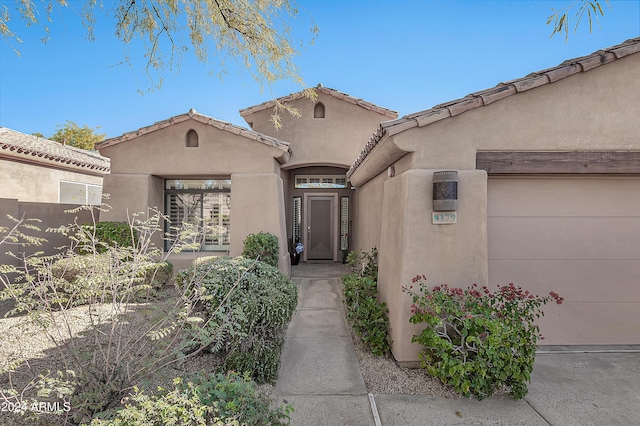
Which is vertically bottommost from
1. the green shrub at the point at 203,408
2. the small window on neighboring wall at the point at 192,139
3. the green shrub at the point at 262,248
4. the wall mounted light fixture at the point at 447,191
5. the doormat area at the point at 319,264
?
the doormat area at the point at 319,264

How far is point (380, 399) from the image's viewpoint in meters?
3.80

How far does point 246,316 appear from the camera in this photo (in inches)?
157

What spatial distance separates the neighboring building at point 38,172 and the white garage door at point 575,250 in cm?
1127

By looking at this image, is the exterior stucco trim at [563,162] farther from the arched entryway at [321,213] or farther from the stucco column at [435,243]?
the arched entryway at [321,213]

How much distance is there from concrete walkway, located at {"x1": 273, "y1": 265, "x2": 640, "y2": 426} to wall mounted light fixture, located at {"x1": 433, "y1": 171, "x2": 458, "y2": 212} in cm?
245

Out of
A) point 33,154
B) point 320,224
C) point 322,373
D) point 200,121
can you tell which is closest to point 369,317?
point 322,373

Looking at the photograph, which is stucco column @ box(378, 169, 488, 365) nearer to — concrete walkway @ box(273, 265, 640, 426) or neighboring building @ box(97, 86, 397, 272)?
concrete walkway @ box(273, 265, 640, 426)

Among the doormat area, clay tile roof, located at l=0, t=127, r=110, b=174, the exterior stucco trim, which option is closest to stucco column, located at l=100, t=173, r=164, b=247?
clay tile roof, located at l=0, t=127, r=110, b=174

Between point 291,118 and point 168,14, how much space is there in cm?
697

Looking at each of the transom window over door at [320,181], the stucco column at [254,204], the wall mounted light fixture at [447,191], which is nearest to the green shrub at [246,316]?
the wall mounted light fixture at [447,191]

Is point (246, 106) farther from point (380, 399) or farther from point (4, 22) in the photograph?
point (380, 399)

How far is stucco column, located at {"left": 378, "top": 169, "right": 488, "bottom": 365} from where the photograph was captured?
4.49 metres

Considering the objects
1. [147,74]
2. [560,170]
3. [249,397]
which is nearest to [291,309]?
[249,397]

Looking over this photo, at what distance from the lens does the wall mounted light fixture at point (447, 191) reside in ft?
14.3
